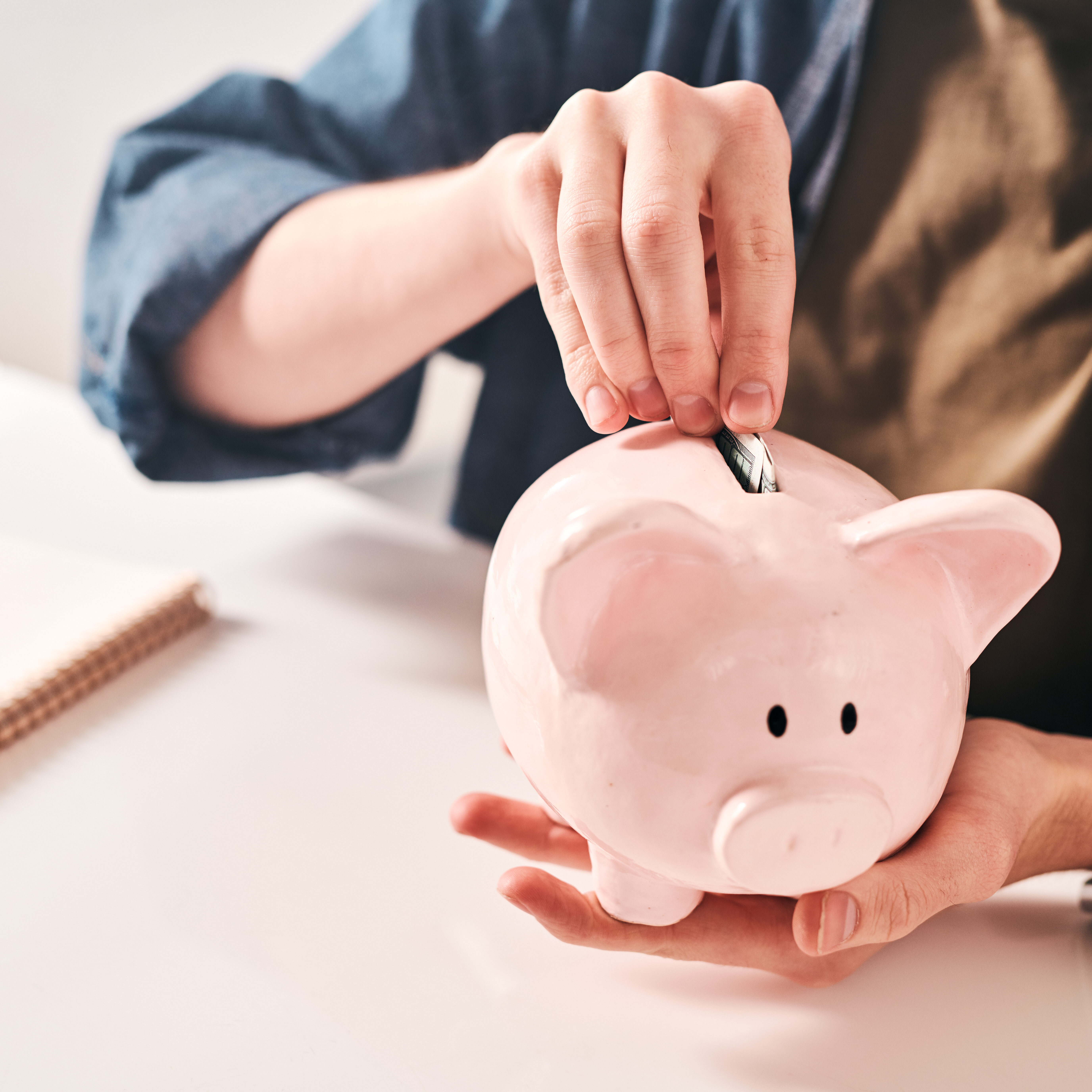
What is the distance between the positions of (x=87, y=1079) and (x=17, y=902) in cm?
12

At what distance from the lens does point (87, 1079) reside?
402 mm

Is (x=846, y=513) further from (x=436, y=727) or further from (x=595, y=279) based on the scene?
(x=436, y=727)

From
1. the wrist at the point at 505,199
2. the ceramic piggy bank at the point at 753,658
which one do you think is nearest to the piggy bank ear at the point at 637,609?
the ceramic piggy bank at the point at 753,658

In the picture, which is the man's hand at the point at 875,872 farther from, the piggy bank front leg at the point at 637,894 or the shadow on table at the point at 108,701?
the shadow on table at the point at 108,701

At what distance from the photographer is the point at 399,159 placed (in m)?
0.84

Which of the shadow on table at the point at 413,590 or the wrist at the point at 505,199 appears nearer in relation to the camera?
the wrist at the point at 505,199

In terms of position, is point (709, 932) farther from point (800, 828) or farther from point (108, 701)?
point (108, 701)

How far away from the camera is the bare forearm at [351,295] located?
594 mm

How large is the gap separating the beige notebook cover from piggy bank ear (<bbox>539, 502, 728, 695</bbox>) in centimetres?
41

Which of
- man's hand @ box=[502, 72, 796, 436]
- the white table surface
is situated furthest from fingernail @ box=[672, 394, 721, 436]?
the white table surface

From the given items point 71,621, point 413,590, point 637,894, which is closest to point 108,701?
point 71,621

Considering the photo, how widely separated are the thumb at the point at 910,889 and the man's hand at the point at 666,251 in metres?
0.19

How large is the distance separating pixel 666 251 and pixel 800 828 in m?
0.22

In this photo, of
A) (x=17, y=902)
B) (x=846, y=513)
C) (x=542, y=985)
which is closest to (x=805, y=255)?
(x=846, y=513)
